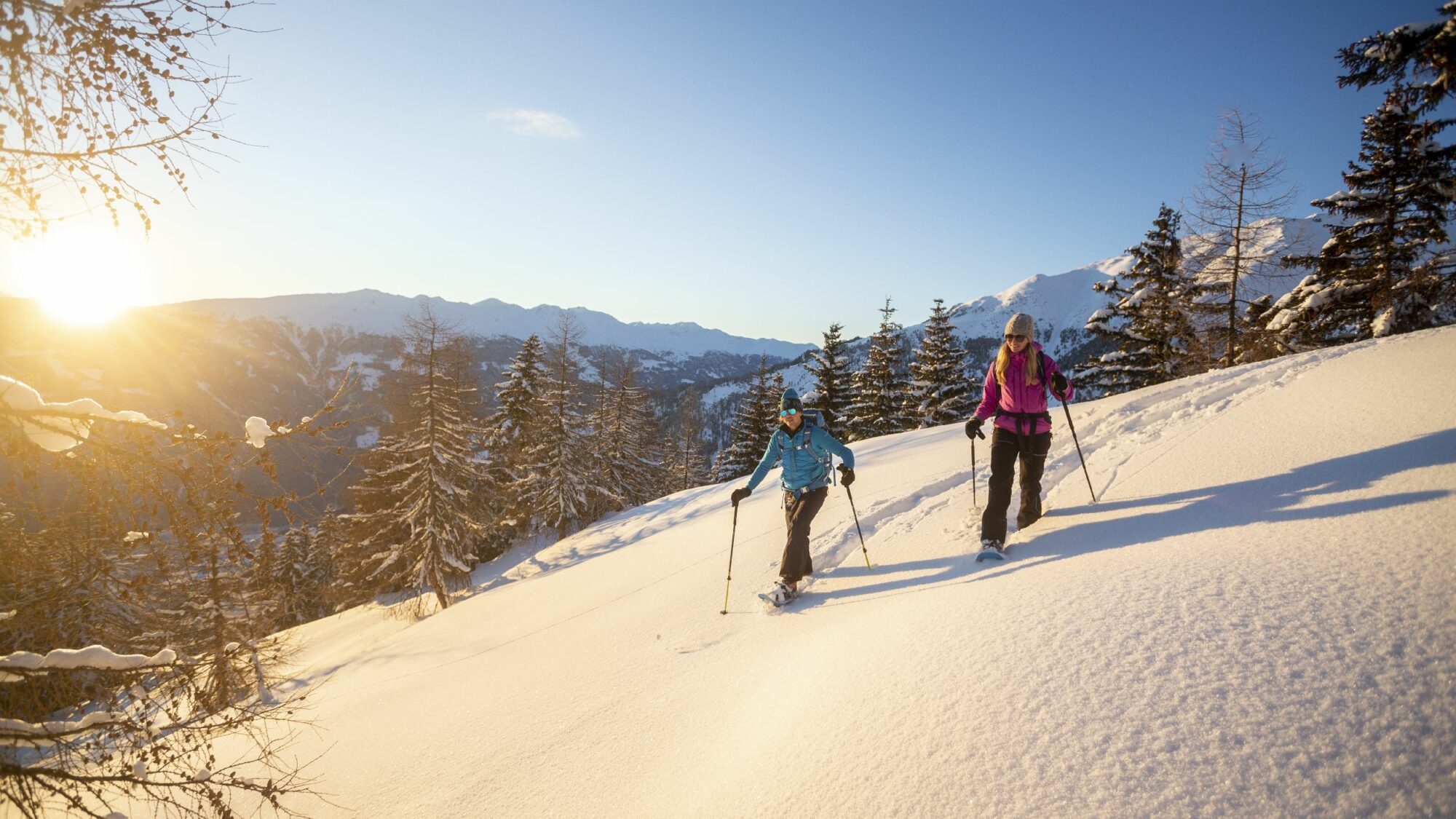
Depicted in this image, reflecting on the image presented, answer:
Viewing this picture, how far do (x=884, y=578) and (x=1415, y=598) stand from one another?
10.5 feet

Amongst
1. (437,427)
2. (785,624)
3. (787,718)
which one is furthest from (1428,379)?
(437,427)

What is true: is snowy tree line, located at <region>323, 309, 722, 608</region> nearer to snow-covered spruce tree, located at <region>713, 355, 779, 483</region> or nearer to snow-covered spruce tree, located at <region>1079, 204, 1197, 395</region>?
snow-covered spruce tree, located at <region>713, 355, 779, 483</region>

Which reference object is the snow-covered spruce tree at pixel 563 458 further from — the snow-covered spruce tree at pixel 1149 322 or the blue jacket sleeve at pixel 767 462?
the snow-covered spruce tree at pixel 1149 322

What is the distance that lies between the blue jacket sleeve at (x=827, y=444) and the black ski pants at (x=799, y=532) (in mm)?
357

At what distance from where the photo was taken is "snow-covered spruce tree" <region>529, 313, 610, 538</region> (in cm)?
2311

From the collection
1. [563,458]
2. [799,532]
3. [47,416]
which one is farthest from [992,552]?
[563,458]

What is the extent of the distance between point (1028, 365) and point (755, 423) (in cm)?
2635

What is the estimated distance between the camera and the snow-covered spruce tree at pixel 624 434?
2747 centimetres

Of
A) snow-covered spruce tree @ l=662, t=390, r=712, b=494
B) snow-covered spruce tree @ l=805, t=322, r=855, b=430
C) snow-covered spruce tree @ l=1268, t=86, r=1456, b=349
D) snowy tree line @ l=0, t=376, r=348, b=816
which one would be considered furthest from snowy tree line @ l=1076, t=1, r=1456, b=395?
snow-covered spruce tree @ l=662, t=390, r=712, b=494

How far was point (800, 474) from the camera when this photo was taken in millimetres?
5277

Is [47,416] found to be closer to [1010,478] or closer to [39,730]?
[39,730]

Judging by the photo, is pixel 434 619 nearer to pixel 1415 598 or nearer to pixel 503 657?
pixel 503 657

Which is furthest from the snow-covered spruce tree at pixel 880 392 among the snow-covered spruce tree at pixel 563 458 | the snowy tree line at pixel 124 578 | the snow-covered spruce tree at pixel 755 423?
the snowy tree line at pixel 124 578

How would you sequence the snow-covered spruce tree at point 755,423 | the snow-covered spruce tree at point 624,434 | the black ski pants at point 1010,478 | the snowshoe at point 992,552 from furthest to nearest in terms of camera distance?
the snow-covered spruce tree at point 755,423, the snow-covered spruce tree at point 624,434, the black ski pants at point 1010,478, the snowshoe at point 992,552
